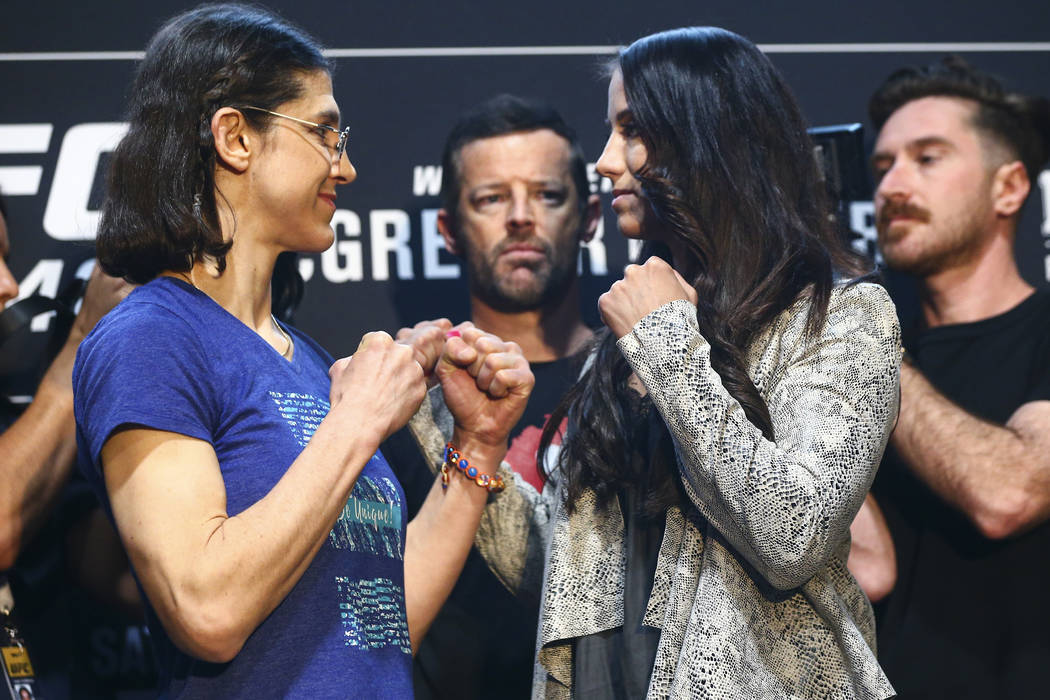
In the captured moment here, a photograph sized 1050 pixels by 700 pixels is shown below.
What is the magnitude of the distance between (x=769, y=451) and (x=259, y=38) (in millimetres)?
913

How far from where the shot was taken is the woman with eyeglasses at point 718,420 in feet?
4.57

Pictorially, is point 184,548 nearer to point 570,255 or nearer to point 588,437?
point 588,437

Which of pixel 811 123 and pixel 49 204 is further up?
pixel 811 123

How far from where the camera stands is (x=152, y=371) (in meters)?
1.25

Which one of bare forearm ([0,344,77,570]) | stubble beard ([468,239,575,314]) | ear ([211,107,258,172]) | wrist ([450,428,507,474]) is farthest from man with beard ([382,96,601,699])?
ear ([211,107,258,172])

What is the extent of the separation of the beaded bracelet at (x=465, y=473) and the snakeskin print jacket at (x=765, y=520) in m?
0.23

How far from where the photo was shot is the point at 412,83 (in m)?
2.60

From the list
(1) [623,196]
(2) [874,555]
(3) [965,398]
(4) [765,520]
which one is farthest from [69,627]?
(3) [965,398]

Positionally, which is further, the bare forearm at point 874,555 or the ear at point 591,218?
the ear at point 591,218

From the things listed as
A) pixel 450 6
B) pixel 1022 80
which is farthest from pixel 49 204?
pixel 1022 80

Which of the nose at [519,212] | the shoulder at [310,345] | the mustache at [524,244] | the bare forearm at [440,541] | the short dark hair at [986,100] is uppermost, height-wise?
the short dark hair at [986,100]

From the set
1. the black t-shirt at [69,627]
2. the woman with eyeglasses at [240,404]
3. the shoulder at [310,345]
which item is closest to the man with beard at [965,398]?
the woman with eyeglasses at [240,404]

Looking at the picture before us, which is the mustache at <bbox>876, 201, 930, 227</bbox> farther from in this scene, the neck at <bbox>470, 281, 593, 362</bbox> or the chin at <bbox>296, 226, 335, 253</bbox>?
the chin at <bbox>296, 226, 335, 253</bbox>

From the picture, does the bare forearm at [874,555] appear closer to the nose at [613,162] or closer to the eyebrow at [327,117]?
the nose at [613,162]
